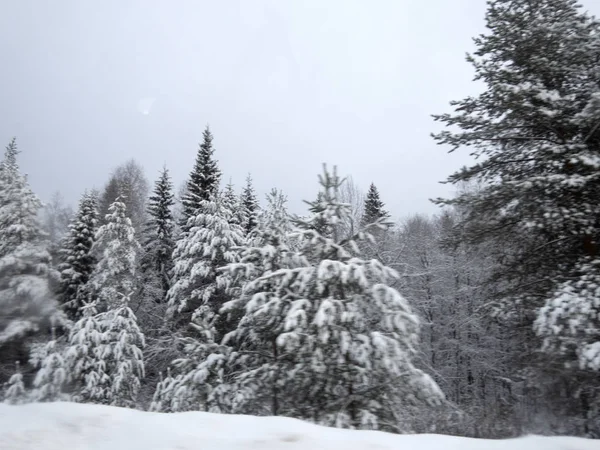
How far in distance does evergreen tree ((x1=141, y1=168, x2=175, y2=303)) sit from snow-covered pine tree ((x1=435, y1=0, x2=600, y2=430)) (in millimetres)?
17235

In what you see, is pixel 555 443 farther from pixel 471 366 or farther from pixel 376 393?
pixel 471 366

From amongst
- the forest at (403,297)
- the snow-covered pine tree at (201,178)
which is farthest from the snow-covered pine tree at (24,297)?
the snow-covered pine tree at (201,178)

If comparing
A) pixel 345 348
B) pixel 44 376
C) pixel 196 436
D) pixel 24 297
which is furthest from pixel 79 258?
pixel 196 436

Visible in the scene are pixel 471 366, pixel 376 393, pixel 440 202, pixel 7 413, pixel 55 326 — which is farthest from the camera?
pixel 471 366

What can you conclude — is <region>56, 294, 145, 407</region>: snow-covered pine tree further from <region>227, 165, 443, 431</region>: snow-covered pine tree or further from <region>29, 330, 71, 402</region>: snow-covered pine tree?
<region>227, 165, 443, 431</region>: snow-covered pine tree

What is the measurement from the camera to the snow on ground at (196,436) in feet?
10.2

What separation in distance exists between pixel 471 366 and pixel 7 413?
80.9ft

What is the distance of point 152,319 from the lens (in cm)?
2155

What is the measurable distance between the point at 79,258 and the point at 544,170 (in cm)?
1962

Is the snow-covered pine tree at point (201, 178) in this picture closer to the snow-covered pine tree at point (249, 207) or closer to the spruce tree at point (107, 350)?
the snow-covered pine tree at point (249, 207)

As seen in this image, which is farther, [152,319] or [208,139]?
[208,139]

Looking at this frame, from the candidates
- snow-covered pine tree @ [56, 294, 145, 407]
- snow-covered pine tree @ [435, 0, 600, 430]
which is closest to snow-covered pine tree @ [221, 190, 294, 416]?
snow-covered pine tree @ [435, 0, 600, 430]

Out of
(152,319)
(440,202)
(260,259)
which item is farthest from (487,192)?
(152,319)

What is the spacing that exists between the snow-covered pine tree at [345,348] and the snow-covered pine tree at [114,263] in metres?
11.4
